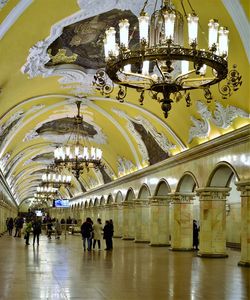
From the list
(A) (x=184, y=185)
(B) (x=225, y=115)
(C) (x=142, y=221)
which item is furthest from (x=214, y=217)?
(C) (x=142, y=221)

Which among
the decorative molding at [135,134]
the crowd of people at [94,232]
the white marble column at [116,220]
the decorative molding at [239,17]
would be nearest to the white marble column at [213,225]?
the crowd of people at [94,232]

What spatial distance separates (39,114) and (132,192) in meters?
8.31

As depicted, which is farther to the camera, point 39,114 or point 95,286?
point 39,114

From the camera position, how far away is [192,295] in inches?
344

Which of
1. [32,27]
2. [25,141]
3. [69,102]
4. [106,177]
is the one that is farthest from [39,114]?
[106,177]

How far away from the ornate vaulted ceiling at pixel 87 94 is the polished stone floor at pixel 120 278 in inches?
180

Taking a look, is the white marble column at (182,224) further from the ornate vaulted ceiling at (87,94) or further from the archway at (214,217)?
the archway at (214,217)

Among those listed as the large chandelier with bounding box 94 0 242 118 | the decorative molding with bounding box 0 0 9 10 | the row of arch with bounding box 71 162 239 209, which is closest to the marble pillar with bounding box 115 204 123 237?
the row of arch with bounding box 71 162 239 209

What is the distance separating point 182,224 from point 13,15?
11.5m

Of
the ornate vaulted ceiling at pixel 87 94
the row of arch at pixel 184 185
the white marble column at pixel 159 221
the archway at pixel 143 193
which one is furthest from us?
the archway at pixel 143 193

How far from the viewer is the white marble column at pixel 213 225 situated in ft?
55.7

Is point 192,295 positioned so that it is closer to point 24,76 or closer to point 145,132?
point 24,76

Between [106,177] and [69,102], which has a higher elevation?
[69,102]

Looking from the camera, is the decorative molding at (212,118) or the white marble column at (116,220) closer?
the decorative molding at (212,118)
